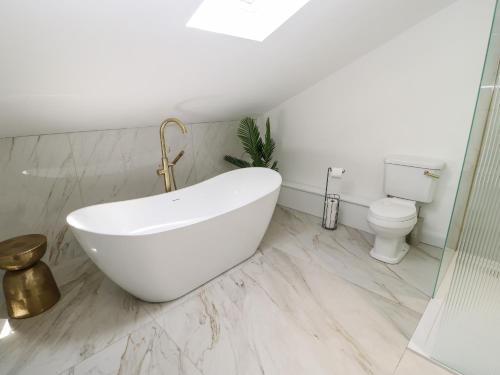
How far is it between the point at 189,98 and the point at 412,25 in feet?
5.89

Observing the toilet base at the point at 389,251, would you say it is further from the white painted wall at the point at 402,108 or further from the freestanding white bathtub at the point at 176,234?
the freestanding white bathtub at the point at 176,234

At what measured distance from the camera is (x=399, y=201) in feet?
7.54

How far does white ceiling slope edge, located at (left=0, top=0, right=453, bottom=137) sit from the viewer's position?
1.19 metres

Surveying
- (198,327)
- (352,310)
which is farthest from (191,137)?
(352,310)

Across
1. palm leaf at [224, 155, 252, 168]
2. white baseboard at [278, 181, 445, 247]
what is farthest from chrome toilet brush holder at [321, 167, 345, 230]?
palm leaf at [224, 155, 252, 168]

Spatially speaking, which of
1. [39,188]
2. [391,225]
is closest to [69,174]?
[39,188]

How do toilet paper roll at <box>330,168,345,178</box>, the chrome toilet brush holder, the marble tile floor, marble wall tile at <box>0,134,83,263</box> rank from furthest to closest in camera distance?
the chrome toilet brush holder < toilet paper roll at <box>330,168,345,178</box> < marble wall tile at <box>0,134,83,263</box> < the marble tile floor

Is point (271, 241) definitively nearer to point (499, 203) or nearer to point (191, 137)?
point (191, 137)

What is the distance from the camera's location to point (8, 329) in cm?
168

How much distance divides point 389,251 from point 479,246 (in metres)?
0.95

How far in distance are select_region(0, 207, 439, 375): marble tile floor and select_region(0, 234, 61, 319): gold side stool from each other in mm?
70

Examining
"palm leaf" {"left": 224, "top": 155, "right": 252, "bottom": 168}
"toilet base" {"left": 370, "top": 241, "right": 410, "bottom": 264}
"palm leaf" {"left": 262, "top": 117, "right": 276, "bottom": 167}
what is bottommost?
"toilet base" {"left": 370, "top": 241, "right": 410, "bottom": 264}

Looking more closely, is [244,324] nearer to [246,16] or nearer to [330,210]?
[330,210]

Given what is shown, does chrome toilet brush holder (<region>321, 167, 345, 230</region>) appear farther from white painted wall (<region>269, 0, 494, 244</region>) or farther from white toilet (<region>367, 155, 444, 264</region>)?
white toilet (<region>367, 155, 444, 264</region>)
